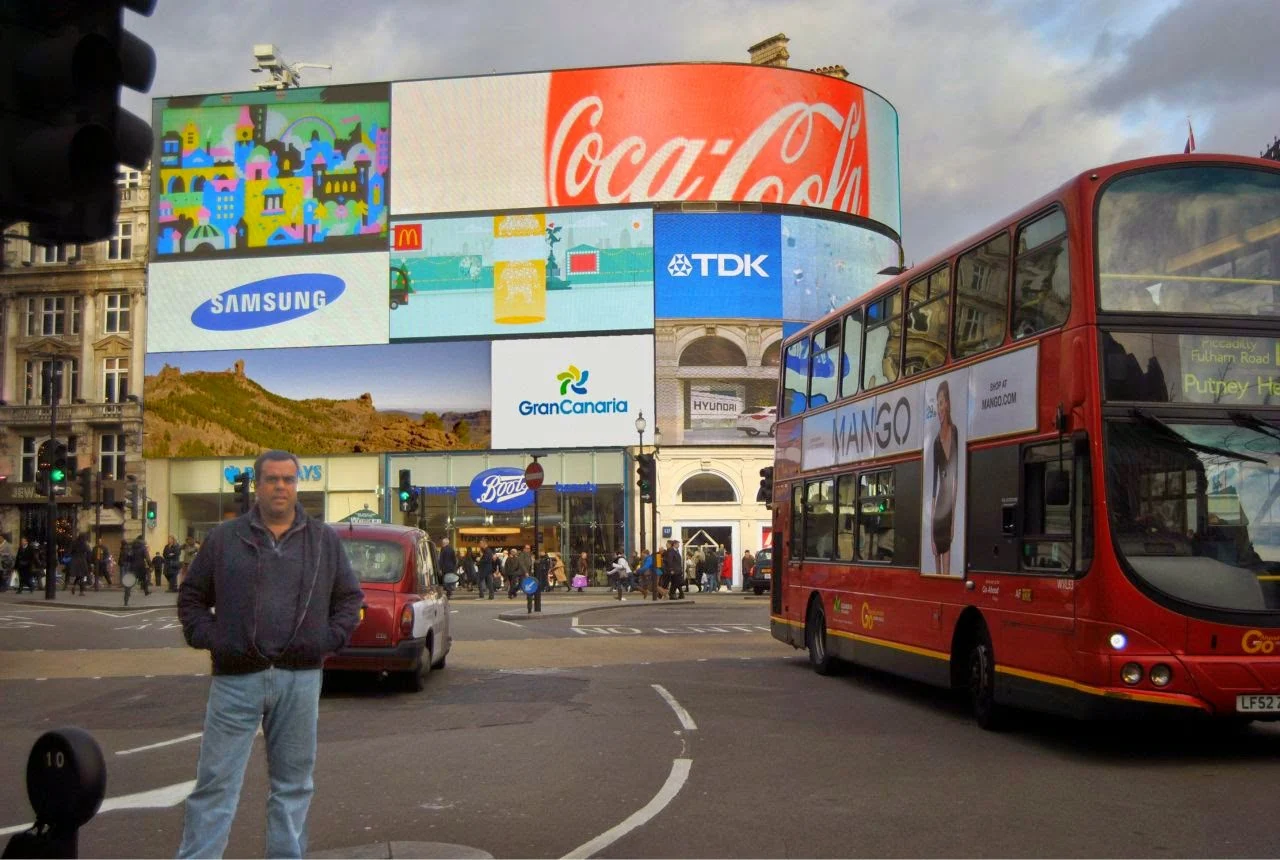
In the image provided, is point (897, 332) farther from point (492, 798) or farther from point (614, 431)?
point (614, 431)

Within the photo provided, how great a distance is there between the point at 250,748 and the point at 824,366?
42.9 feet

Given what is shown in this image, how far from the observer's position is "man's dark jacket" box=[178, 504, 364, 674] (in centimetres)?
588

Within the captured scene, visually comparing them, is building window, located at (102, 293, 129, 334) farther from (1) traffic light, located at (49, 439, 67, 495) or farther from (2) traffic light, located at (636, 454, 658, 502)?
(2) traffic light, located at (636, 454, 658, 502)

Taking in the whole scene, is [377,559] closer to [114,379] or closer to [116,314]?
[114,379]

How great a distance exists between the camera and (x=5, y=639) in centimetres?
2525

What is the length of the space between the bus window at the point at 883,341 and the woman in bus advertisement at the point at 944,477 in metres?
1.26

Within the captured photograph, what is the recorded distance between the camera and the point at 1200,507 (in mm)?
10367

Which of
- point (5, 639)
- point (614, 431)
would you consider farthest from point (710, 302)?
point (5, 639)

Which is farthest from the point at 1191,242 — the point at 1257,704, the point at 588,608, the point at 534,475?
the point at 534,475

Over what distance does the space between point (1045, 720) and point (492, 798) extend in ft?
21.1

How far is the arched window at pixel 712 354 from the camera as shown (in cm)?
5938

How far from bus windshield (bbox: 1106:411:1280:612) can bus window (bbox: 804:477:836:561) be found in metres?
7.11

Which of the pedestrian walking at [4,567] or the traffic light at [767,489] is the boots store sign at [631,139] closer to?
the pedestrian walking at [4,567]

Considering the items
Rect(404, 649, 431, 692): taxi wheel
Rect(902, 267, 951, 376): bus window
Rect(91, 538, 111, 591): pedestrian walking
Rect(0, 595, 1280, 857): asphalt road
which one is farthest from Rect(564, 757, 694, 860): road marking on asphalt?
Rect(91, 538, 111, 591): pedestrian walking
